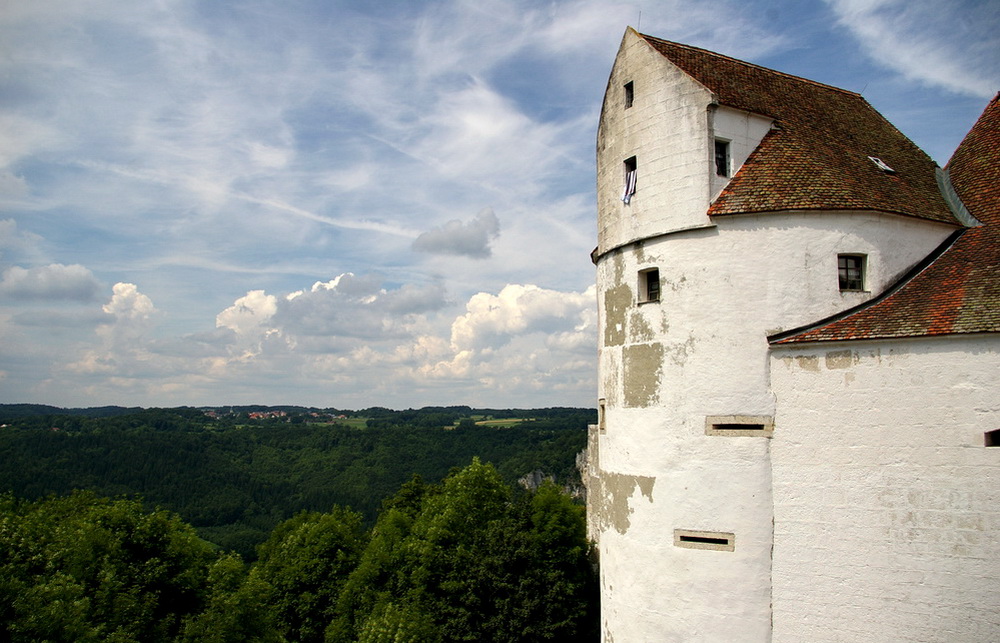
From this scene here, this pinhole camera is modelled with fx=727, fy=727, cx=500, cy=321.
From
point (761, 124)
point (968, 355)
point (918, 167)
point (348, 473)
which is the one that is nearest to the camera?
point (968, 355)

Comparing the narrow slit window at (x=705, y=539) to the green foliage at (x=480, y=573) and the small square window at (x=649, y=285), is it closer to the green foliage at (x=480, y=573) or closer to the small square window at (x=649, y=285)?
the small square window at (x=649, y=285)

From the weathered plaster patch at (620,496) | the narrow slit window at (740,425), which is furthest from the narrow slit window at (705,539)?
the narrow slit window at (740,425)

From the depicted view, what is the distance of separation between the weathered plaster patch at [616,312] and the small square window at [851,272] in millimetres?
5611

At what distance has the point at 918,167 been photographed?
22266mm

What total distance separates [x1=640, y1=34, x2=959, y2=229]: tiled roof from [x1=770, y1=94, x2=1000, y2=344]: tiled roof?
102 cm

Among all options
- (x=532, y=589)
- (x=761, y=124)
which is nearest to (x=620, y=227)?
(x=761, y=124)

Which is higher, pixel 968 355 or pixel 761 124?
pixel 761 124

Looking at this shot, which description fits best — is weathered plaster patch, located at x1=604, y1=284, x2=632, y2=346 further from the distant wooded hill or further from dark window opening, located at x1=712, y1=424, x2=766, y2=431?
the distant wooded hill

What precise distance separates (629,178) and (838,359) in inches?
309

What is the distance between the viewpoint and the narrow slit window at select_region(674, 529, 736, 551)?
61.1 ft

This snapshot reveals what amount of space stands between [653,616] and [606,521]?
10.4 ft

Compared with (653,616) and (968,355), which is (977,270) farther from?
(653,616)

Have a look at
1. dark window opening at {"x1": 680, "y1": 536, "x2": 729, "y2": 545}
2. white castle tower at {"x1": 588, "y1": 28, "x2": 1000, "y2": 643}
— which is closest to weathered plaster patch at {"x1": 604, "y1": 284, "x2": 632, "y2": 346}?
white castle tower at {"x1": 588, "y1": 28, "x2": 1000, "y2": 643}

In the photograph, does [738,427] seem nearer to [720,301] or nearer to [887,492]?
[720,301]
